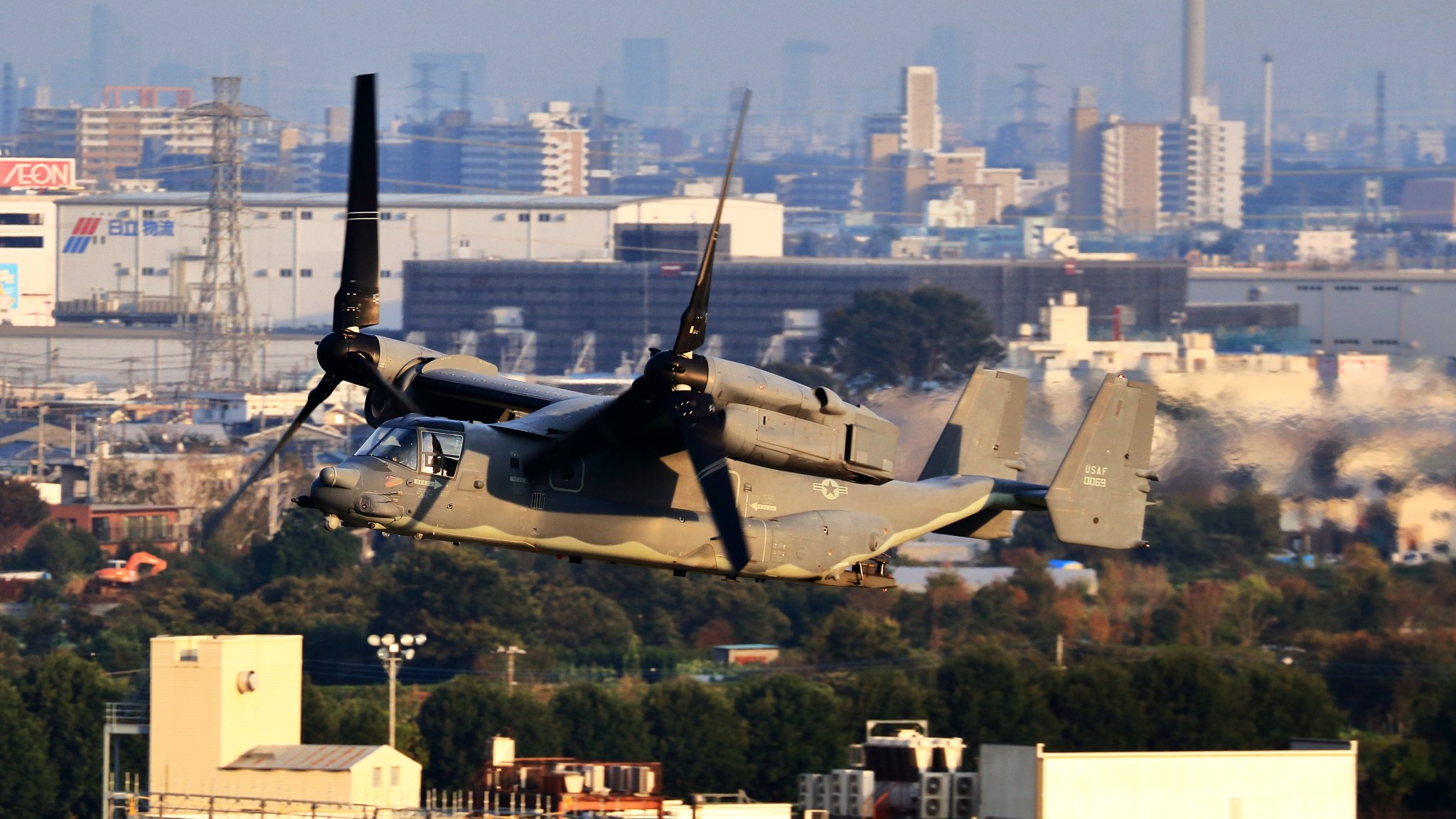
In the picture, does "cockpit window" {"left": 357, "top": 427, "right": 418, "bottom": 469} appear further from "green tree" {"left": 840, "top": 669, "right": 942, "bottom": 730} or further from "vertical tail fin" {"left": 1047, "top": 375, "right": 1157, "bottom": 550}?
"green tree" {"left": 840, "top": 669, "right": 942, "bottom": 730}

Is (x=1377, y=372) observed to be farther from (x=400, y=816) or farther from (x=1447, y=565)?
(x=400, y=816)

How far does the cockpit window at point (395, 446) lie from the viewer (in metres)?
29.7

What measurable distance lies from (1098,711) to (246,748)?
2618 centimetres

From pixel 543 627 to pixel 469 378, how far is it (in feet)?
196

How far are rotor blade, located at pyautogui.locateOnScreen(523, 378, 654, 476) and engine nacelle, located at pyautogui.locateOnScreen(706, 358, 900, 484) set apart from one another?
101cm

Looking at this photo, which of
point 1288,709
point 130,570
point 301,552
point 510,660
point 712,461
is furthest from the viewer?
point 130,570

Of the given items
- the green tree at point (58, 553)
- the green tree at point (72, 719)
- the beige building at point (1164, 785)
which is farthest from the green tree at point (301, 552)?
the beige building at point (1164, 785)

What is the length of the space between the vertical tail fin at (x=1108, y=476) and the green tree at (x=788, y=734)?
31529 millimetres

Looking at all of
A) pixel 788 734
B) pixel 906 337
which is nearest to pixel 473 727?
pixel 788 734

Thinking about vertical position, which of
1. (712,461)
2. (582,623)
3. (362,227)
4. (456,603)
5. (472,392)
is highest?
(362,227)

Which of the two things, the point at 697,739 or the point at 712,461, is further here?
the point at 697,739

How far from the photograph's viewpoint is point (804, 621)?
9444 centimetres

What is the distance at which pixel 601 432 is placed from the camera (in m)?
30.4

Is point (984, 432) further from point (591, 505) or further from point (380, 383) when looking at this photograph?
point (380, 383)
